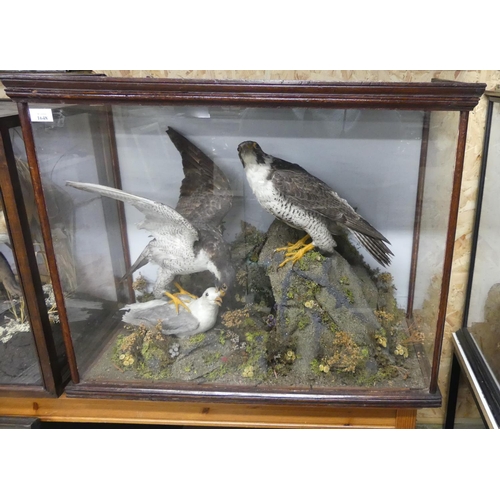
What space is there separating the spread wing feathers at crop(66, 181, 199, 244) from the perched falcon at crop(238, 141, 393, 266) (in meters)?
0.23

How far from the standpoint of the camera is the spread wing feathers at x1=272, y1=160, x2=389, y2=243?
1176 millimetres

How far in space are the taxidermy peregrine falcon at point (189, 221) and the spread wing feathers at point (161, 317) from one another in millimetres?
31

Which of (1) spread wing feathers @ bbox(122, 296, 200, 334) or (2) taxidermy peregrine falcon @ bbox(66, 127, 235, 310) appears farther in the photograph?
(1) spread wing feathers @ bbox(122, 296, 200, 334)

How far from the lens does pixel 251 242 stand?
1.27 meters

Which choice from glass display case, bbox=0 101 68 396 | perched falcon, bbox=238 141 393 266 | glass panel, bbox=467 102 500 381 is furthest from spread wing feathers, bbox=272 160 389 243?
glass display case, bbox=0 101 68 396

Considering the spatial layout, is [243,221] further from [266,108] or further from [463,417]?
[463,417]

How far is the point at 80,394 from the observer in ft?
4.14

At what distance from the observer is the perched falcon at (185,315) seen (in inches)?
50.5

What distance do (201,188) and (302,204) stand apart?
292 millimetres

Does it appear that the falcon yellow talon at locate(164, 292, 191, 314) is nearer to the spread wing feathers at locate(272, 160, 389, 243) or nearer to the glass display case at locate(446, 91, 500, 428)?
the spread wing feathers at locate(272, 160, 389, 243)

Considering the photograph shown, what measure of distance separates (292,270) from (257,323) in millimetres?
191

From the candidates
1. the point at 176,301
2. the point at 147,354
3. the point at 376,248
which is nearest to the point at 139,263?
the point at 176,301

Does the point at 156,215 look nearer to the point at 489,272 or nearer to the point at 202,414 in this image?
the point at 202,414

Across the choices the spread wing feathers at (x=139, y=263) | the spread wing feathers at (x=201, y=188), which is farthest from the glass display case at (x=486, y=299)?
the spread wing feathers at (x=139, y=263)
